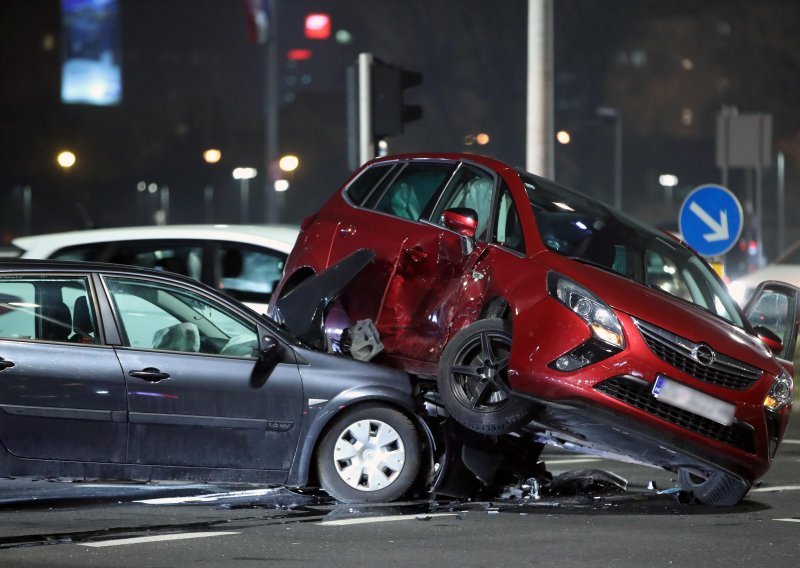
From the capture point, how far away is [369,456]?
8125mm

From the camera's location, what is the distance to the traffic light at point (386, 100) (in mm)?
15000

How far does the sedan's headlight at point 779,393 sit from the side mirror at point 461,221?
1.90 meters

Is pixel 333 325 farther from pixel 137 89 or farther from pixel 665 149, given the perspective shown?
pixel 137 89

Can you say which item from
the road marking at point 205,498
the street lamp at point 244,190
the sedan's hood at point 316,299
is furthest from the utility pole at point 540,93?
the street lamp at point 244,190

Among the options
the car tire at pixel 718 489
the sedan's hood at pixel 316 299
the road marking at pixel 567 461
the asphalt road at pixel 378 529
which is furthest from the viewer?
the road marking at pixel 567 461

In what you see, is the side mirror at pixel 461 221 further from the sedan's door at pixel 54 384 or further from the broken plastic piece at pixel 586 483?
the sedan's door at pixel 54 384

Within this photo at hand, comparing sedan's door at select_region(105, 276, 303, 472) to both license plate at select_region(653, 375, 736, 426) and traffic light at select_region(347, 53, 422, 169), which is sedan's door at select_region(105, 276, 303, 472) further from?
traffic light at select_region(347, 53, 422, 169)

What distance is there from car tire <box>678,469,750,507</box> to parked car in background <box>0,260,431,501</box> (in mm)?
1625

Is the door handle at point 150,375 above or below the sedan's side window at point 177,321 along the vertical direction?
below

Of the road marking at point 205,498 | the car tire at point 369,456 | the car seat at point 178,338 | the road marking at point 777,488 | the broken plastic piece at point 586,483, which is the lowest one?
the road marking at point 777,488

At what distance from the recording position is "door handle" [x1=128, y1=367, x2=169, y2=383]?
784 cm

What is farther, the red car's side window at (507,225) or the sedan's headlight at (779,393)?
the red car's side window at (507,225)

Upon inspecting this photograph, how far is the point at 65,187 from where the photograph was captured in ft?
268

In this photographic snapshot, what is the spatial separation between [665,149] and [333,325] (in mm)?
75460
